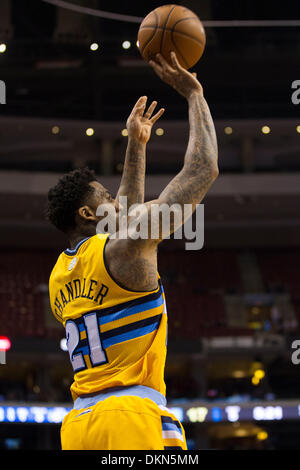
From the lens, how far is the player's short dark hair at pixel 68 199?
2.41 metres

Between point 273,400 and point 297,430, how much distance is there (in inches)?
80.2

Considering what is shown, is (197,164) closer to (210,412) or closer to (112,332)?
(112,332)

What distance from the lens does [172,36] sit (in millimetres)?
2789

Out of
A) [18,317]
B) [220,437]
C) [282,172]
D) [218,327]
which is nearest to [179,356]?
[218,327]

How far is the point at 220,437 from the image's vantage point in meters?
14.8

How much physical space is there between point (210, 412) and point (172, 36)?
33.2 ft

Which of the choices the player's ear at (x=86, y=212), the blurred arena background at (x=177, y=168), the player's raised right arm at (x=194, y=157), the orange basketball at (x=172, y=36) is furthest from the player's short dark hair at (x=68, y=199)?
the blurred arena background at (x=177, y=168)

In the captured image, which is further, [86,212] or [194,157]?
[86,212]

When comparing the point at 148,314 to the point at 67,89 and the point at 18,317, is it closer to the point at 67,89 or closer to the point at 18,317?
the point at 18,317

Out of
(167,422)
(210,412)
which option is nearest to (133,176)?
(167,422)

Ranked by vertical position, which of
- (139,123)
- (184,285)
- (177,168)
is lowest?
(139,123)

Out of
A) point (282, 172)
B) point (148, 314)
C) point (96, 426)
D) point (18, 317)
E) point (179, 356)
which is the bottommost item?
point (96, 426)

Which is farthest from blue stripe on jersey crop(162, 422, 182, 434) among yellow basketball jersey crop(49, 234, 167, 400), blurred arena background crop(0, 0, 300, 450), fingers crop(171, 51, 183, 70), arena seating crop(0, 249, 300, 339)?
arena seating crop(0, 249, 300, 339)

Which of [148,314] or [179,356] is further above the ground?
[179,356]
